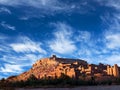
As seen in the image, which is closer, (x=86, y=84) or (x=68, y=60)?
(x=86, y=84)

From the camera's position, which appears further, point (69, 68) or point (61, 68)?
point (61, 68)

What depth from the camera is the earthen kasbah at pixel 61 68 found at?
77537mm

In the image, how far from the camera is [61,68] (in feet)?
283

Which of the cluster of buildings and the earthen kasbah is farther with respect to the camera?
the earthen kasbah

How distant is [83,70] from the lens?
3100 inches

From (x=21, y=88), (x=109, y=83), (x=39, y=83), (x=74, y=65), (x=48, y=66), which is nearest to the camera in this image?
(x=21, y=88)

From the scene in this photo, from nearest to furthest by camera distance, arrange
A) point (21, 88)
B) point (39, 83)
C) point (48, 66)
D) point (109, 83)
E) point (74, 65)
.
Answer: point (21, 88), point (39, 83), point (109, 83), point (74, 65), point (48, 66)

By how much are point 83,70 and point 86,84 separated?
117ft

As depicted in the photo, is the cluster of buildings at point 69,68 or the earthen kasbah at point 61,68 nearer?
the cluster of buildings at point 69,68

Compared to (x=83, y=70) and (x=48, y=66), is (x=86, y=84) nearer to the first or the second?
(x=83, y=70)

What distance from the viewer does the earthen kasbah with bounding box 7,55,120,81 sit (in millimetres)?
77537

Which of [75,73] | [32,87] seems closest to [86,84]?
[32,87]

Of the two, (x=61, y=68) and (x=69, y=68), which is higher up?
(x=61, y=68)

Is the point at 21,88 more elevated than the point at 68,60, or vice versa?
→ the point at 68,60
